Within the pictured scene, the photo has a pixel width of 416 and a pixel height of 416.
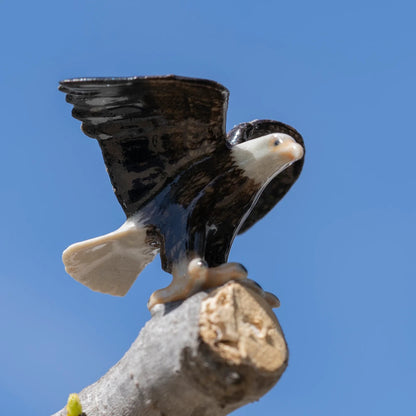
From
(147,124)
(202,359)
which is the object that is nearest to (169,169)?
(147,124)

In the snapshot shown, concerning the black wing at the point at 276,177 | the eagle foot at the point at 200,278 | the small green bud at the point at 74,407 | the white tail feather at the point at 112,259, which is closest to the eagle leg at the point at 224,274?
the eagle foot at the point at 200,278

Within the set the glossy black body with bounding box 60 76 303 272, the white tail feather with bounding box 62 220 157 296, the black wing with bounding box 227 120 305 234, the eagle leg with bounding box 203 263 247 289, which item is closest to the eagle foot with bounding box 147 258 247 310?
the eagle leg with bounding box 203 263 247 289

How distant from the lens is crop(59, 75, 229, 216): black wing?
6.73 feet

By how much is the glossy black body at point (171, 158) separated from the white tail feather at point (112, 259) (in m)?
0.06

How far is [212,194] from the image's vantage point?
2236 mm

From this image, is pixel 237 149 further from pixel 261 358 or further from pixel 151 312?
pixel 261 358

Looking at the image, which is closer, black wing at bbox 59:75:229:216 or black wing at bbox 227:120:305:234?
black wing at bbox 59:75:229:216

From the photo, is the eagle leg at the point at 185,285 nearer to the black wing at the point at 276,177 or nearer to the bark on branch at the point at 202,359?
the bark on branch at the point at 202,359

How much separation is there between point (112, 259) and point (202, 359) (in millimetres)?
779

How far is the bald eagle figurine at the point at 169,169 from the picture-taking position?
2072 mm

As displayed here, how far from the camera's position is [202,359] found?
1.68m

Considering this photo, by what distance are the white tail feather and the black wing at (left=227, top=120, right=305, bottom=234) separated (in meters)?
Answer: 0.57

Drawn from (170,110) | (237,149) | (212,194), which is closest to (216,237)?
(212,194)

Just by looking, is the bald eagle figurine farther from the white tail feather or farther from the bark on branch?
the bark on branch
